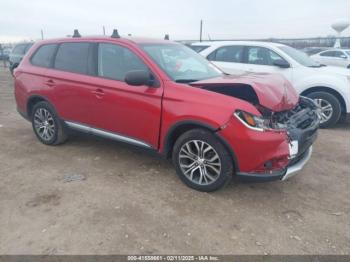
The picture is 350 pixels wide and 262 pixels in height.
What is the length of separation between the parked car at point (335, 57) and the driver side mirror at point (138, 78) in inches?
578

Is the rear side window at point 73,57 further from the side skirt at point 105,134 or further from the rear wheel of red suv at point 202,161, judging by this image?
the rear wheel of red suv at point 202,161

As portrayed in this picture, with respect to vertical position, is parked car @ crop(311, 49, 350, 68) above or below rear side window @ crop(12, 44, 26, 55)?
above

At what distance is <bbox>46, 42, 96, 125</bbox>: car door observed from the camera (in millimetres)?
4590

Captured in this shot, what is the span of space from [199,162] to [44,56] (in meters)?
3.21

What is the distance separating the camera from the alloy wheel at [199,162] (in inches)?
145

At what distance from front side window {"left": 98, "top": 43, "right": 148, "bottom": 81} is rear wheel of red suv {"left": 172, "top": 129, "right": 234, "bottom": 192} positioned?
1087mm

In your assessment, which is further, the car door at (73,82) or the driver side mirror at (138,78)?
the car door at (73,82)

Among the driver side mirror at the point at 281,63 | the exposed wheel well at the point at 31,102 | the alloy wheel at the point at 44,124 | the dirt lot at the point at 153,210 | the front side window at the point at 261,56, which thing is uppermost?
the front side window at the point at 261,56

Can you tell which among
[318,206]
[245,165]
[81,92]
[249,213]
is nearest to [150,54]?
[81,92]

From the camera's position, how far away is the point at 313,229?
3189 millimetres

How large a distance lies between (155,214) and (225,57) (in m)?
5.53

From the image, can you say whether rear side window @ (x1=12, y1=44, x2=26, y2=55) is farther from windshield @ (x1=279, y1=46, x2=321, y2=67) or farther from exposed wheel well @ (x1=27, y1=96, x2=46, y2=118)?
windshield @ (x1=279, y1=46, x2=321, y2=67)

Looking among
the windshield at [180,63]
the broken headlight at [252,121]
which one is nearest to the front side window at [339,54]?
the windshield at [180,63]

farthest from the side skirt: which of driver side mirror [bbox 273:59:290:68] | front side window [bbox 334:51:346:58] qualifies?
front side window [bbox 334:51:346:58]
